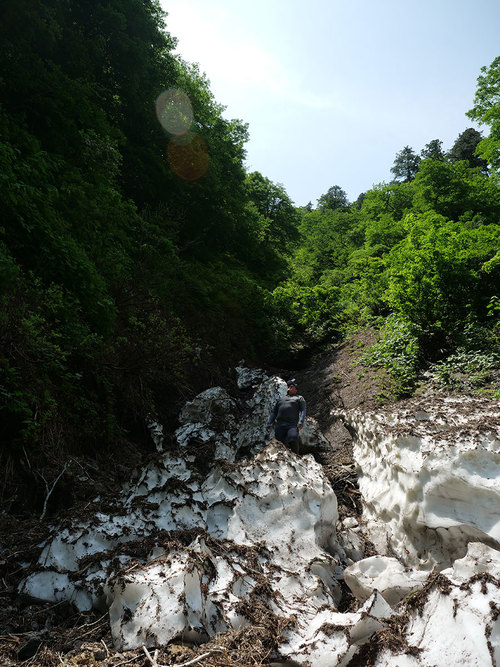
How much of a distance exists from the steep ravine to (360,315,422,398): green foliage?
3.14 meters

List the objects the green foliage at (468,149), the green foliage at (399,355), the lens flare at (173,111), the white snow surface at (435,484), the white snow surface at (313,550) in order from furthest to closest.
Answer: the green foliage at (468,149)
the lens flare at (173,111)
the green foliage at (399,355)
the white snow surface at (435,484)
the white snow surface at (313,550)

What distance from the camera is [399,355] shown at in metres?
8.81

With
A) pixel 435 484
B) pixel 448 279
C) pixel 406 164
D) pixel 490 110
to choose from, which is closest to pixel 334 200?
pixel 406 164

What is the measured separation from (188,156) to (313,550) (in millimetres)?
13596

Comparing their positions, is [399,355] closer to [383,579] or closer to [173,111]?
[383,579]

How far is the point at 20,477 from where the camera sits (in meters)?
3.92

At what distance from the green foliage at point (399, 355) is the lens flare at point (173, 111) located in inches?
399

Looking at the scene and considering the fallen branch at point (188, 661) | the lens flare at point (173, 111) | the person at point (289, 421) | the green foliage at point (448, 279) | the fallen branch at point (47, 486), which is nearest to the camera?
the fallen branch at point (188, 661)

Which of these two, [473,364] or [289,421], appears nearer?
[289,421]

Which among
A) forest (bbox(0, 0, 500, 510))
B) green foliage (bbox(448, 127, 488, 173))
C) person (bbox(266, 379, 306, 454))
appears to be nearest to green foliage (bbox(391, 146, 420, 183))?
green foliage (bbox(448, 127, 488, 173))

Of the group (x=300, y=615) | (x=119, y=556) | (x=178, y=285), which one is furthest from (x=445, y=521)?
(x=178, y=285)

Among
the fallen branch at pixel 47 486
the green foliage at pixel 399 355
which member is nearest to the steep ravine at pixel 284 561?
the fallen branch at pixel 47 486

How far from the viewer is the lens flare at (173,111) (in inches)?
515

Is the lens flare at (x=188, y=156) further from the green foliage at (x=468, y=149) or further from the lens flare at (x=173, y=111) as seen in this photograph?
the green foliage at (x=468, y=149)
